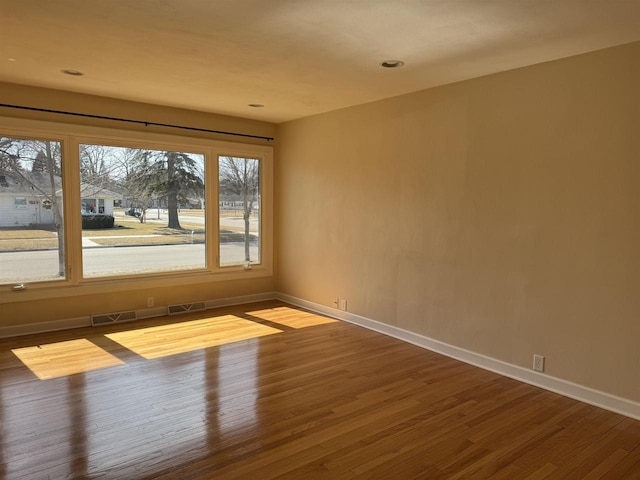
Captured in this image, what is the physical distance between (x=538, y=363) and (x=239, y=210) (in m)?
4.12

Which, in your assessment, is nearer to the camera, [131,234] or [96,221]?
[96,221]

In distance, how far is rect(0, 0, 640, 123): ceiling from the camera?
2490 millimetres

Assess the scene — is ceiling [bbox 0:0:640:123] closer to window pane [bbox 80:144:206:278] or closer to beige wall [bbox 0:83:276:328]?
beige wall [bbox 0:83:276:328]

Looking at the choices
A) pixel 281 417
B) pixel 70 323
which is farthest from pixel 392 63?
pixel 70 323

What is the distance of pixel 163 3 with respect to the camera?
2.46m

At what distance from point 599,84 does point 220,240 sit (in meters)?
4.51

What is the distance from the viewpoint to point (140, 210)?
5.34m

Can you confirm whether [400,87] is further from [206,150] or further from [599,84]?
[206,150]

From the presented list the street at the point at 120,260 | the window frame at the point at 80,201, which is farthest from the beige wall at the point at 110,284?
the street at the point at 120,260

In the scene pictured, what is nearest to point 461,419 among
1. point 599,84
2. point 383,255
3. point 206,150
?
point 383,255

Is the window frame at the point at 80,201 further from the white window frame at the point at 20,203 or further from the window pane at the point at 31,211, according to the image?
the white window frame at the point at 20,203

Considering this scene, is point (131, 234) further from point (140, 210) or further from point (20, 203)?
point (20, 203)

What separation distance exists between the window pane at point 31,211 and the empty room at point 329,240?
0.07 ft

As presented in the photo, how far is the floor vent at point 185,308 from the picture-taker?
5488 mm
